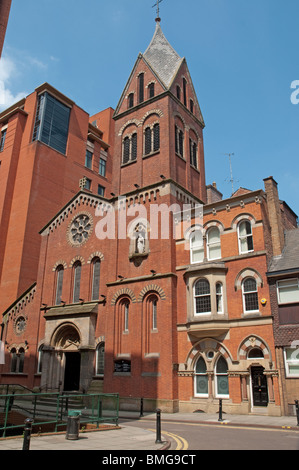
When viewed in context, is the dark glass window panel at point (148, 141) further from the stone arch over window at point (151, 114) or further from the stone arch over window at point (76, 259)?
the stone arch over window at point (76, 259)

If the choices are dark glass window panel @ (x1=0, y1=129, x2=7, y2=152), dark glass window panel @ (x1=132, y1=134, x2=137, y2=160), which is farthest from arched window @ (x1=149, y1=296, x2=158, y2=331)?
dark glass window panel @ (x1=0, y1=129, x2=7, y2=152)

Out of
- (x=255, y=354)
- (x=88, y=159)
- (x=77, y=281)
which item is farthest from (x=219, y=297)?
(x=88, y=159)

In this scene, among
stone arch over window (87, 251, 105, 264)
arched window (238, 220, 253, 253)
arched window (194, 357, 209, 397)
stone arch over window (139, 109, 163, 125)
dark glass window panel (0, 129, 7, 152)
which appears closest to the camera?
arched window (194, 357, 209, 397)

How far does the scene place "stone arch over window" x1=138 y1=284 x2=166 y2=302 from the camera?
23852 mm

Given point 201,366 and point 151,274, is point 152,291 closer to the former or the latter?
point 151,274

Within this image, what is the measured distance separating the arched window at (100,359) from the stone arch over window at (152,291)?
4.51 meters

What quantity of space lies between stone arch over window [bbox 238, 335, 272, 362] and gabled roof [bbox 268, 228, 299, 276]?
141 inches

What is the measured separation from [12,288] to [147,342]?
56.1 ft

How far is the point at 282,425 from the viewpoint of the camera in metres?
15.5

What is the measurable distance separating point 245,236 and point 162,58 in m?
19.6

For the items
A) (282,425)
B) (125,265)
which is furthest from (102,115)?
(282,425)

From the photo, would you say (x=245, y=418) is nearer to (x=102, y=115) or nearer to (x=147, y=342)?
(x=147, y=342)

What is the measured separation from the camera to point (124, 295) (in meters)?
25.6

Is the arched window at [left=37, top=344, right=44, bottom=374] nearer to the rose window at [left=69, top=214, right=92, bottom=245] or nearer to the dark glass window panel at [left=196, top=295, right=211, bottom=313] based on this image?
the rose window at [left=69, top=214, right=92, bottom=245]
